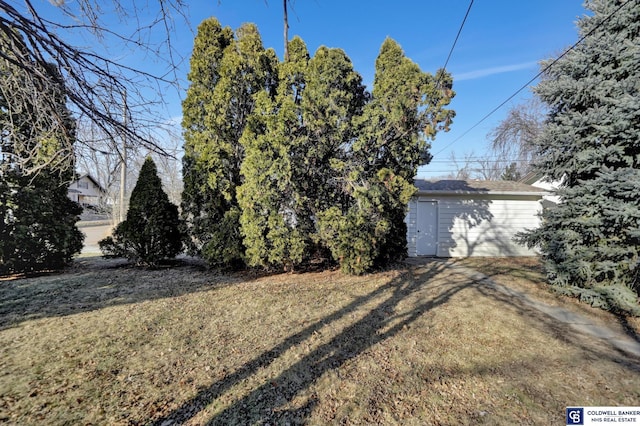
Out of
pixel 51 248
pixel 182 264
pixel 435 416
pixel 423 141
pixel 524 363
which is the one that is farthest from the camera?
pixel 182 264

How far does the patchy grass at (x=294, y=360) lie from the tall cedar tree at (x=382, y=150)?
115cm

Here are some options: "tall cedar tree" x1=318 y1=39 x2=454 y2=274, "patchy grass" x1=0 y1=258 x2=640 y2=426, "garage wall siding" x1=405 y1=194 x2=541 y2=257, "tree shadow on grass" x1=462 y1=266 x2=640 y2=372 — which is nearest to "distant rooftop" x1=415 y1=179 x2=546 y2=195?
"garage wall siding" x1=405 y1=194 x2=541 y2=257

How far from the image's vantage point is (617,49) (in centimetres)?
424

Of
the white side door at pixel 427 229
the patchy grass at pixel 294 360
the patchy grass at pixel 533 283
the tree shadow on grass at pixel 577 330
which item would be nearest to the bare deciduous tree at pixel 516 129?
the white side door at pixel 427 229

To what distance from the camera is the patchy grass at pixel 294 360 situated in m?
2.26

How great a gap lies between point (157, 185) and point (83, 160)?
16.7 feet

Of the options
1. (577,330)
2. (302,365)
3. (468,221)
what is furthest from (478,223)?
(302,365)

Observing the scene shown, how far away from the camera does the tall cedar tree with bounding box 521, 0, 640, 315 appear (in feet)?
13.5

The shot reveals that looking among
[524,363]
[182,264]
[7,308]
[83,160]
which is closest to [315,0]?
[83,160]

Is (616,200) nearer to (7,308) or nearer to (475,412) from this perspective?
(475,412)

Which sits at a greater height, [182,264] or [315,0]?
[315,0]

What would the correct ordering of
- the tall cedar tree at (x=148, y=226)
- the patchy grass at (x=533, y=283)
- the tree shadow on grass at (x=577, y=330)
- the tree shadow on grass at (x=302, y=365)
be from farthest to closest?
the tall cedar tree at (x=148, y=226) → the patchy grass at (x=533, y=283) → the tree shadow on grass at (x=577, y=330) → the tree shadow on grass at (x=302, y=365)

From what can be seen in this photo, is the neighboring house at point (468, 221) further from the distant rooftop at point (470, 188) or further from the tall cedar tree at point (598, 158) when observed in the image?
the tall cedar tree at point (598, 158)

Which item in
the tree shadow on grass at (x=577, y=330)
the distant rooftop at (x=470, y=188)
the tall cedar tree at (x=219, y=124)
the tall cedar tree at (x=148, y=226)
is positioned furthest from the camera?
the distant rooftop at (x=470, y=188)
